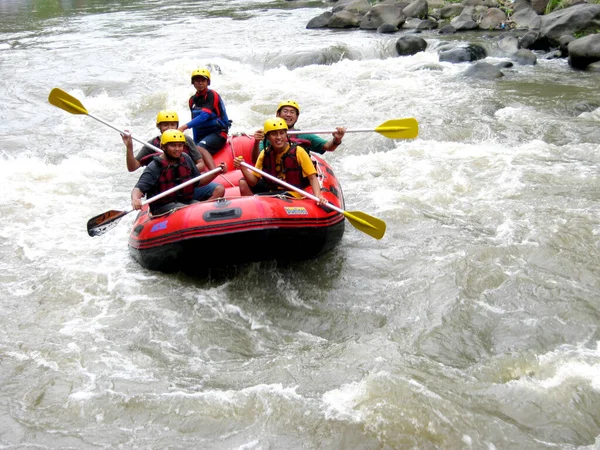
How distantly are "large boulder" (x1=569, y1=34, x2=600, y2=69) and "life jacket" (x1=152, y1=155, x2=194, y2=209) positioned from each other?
9888mm

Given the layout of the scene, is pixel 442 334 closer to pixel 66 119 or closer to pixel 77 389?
pixel 77 389

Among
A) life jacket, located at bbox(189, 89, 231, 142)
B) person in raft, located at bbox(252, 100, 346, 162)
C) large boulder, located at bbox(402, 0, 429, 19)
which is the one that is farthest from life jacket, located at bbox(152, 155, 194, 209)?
large boulder, located at bbox(402, 0, 429, 19)

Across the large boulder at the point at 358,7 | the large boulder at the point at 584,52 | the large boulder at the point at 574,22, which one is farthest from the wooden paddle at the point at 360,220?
the large boulder at the point at 358,7

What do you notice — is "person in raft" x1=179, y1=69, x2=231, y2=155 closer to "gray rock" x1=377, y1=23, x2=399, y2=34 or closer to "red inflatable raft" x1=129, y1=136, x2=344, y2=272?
"red inflatable raft" x1=129, y1=136, x2=344, y2=272

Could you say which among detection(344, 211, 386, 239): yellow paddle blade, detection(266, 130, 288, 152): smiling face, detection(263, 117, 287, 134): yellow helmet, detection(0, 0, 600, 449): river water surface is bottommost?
detection(0, 0, 600, 449): river water surface

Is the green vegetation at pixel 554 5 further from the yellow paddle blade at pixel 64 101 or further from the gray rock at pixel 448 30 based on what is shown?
the yellow paddle blade at pixel 64 101

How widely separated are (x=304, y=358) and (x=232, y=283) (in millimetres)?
1320

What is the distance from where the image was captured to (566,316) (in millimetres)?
4688

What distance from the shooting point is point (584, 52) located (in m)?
12.5

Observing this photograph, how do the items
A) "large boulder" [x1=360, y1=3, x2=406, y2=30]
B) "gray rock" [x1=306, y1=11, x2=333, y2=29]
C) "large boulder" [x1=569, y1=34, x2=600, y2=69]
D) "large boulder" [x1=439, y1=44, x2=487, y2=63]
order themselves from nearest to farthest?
1. "large boulder" [x1=569, y1=34, x2=600, y2=69]
2. "large boulder" [x1=439, y1=44, x2=487, y2=63]
3. "large boulder" [x1=360, y1=3, x2=406, y2=30]
4. "gray rock" [x1=306, y1=11, x2=333, y2=29]

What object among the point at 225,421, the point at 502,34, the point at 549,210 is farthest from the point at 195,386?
the point at 502,34

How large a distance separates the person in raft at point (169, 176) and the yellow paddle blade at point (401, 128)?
5.76 feet

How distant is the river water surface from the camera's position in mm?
3719

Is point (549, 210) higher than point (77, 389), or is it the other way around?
point (77, 389)
